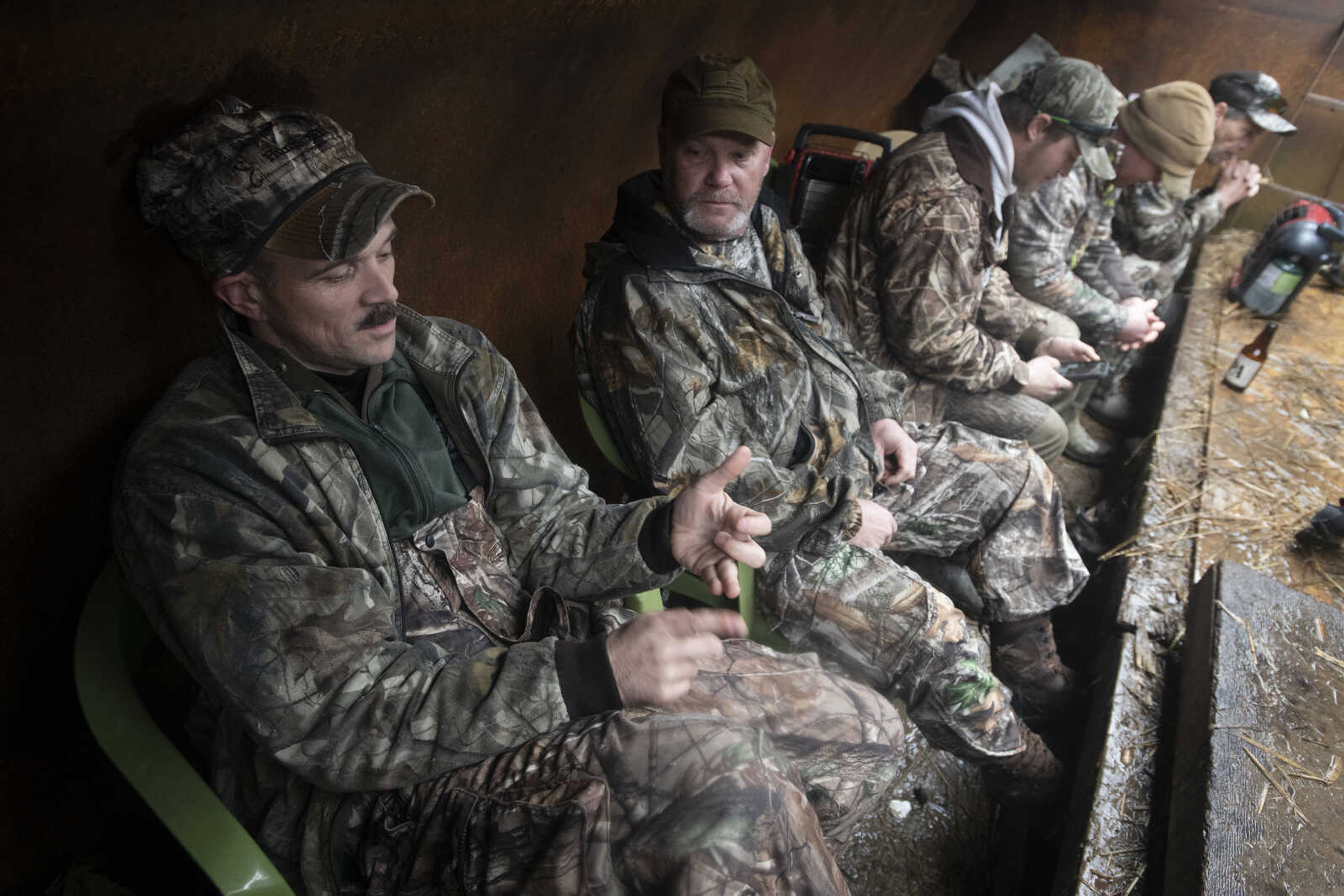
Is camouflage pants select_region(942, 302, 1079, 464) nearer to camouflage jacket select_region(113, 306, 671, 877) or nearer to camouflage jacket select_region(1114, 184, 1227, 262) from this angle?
camouflage jacket select_region(113, 306, 671, 877)

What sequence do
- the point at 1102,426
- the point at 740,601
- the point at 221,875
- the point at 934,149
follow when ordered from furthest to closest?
the point at 1102,426, the point at 934,149, the point at 740,601, the point at 221,875

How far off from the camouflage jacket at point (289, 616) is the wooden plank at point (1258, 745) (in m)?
1.32

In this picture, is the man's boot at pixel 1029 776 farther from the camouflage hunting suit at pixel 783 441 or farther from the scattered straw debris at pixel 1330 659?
the scattered straw debris at pixel 1330 659

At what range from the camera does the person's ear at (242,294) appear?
1.37 m

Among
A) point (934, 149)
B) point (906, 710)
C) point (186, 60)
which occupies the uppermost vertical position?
point (934, 149)

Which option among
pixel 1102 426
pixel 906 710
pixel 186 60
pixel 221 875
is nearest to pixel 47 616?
pixel 221 875

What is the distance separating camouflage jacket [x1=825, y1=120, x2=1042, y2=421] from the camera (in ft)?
8.52

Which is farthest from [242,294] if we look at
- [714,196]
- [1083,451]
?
[1083,451]

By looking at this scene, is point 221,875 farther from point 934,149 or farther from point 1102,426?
point 1102,426

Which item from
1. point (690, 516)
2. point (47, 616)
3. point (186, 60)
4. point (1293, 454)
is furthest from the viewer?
point (1293, 454)

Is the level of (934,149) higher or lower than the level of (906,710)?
higher

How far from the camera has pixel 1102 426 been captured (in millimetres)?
4441

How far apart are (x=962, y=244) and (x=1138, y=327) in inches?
67.5

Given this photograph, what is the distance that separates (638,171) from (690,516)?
2062 mm
